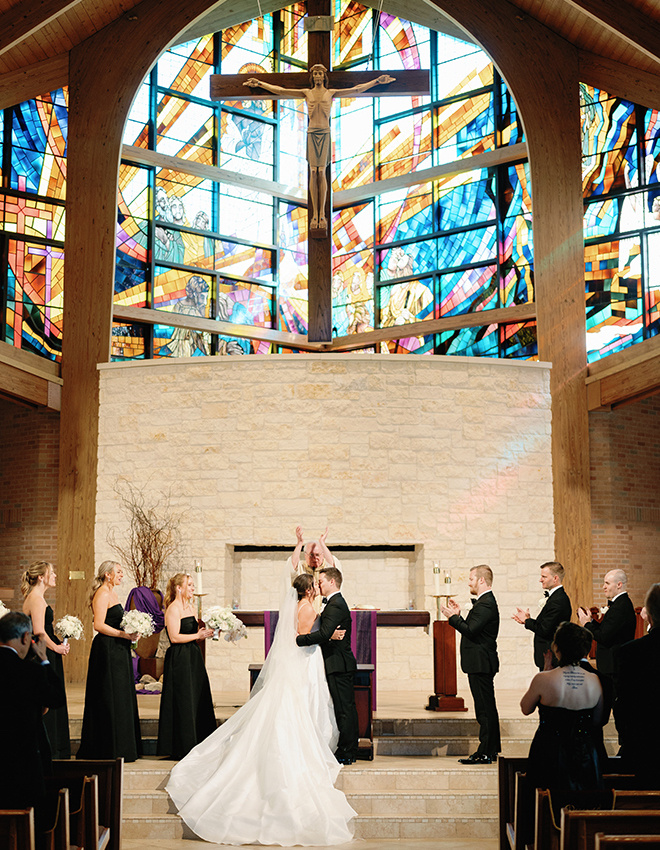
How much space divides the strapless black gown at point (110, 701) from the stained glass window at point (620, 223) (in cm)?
684

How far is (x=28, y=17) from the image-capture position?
33.3ft

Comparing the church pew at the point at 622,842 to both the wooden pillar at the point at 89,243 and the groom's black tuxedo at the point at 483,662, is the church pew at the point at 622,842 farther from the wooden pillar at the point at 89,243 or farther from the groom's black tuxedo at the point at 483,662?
the wooden pillar at the point at 89,243

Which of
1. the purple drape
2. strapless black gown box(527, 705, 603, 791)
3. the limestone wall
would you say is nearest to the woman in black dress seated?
strapless black gown box(527, 705, 603, 791)

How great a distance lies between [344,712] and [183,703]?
1.11 metres

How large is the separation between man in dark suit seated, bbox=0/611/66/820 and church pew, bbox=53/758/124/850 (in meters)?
0.69

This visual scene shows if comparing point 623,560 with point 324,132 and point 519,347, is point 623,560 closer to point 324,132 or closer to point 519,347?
point 519,347

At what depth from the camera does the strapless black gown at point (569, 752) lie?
13.5 ft

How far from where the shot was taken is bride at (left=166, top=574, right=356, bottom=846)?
17.4 feet

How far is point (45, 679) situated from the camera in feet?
12.2

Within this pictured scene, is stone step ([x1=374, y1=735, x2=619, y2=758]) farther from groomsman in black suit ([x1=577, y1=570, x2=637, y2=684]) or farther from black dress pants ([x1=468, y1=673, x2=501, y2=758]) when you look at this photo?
groomsman in black suit ([x1=577, y1=570, x2=637, y2=684])

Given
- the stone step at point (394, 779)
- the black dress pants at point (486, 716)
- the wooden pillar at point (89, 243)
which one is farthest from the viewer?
the wooden pillar at point (89, 243)

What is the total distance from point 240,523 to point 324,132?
4692mm

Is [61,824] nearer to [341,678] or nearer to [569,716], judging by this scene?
[569,716]

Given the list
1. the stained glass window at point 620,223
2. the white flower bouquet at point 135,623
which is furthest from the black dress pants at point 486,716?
the stained glass window at point 620,223
